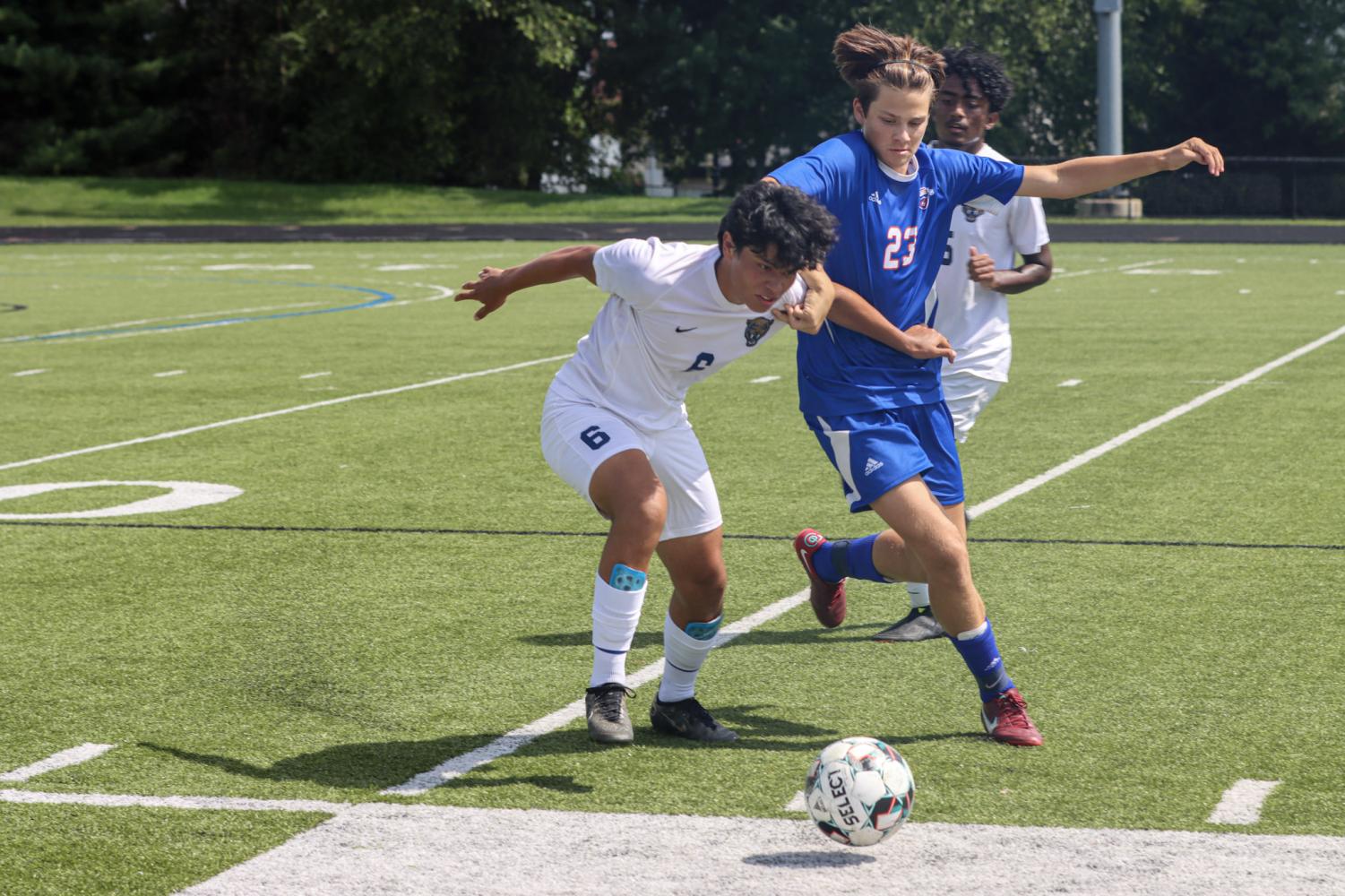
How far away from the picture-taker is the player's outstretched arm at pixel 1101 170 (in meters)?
6.25

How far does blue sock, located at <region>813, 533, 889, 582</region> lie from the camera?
6.91 metres

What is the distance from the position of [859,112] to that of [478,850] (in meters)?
2.57

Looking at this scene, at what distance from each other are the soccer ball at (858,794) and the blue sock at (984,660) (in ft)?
2.75

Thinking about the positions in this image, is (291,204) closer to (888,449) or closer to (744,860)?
(888,449)

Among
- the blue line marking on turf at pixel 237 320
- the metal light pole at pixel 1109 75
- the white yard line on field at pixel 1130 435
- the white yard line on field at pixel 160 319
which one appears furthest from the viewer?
→ the metal light pole at pixel 1109 75

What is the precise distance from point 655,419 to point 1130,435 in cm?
728

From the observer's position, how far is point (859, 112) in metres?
6.03

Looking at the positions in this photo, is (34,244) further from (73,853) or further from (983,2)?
(73,853)

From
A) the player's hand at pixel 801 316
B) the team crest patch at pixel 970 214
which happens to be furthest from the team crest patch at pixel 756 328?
the team crest patch at pixel 970 214

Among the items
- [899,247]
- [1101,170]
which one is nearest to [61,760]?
[899,247]

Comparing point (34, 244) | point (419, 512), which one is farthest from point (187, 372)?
point (34, 244)

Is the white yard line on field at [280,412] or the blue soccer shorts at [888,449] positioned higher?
the blue soccer shorts at [888,449]

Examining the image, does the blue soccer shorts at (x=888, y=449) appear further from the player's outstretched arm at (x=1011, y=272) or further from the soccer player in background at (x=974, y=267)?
the player's outstretched arm at (x=1011, y=272)

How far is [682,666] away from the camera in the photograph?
5.84 m
